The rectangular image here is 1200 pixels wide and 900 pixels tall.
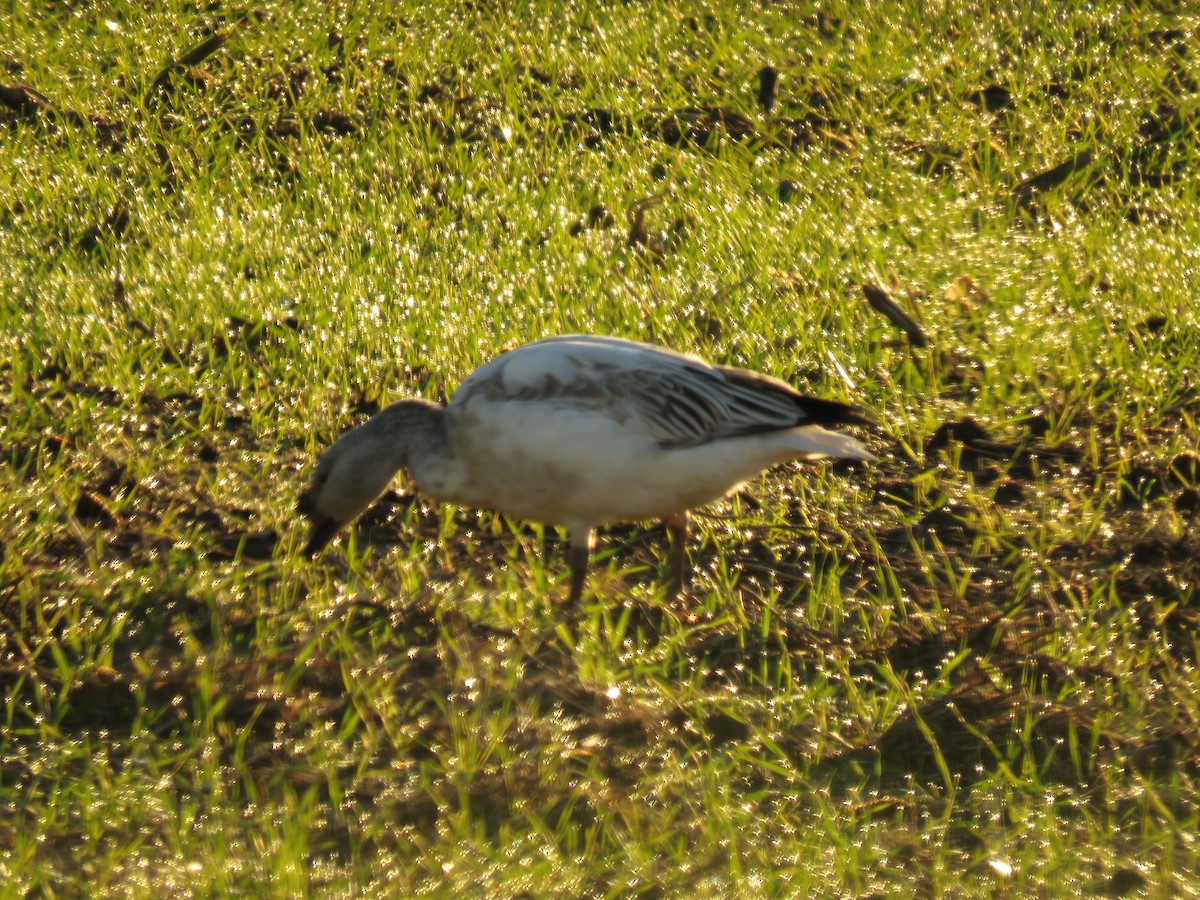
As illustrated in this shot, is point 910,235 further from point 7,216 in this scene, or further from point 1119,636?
point 7,216

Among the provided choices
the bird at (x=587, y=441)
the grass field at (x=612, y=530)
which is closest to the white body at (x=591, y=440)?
the bird at (x=587, y=441)

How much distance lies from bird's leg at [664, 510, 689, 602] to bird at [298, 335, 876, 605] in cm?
2

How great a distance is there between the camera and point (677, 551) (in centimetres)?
475

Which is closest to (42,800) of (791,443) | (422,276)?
(791,443)

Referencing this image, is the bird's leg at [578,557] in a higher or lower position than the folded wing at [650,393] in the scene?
lower

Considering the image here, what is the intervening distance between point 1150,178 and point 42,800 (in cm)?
556

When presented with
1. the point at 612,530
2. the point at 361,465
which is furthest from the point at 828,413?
the point at 361,465

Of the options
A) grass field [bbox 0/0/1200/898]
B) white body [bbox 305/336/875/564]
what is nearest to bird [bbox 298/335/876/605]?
white body [bbox 305/336/875/564]

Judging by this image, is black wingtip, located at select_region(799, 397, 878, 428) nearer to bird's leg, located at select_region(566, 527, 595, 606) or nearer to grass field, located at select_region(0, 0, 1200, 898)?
grass field, located at select_region(0, 0, 1200, 898)

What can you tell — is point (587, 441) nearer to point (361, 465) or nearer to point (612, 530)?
point (361, 465)

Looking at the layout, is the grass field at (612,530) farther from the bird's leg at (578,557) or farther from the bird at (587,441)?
the bird at (587,441)

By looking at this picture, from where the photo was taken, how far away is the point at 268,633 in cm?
437

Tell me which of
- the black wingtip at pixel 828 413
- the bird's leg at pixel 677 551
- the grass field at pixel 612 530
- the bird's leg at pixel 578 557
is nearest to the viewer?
the grass field at pixel 612 530

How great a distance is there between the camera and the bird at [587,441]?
4.42 m
